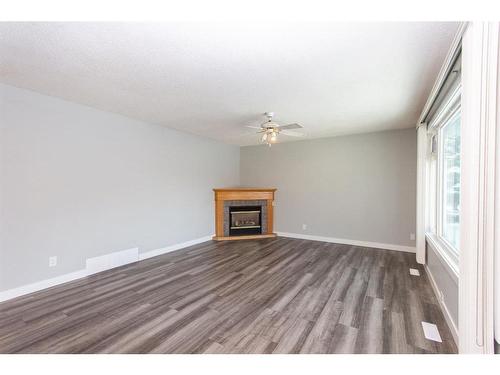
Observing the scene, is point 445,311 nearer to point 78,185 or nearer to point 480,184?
point 480,184

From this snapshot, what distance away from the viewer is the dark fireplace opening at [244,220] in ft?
18.3

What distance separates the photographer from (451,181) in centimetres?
267

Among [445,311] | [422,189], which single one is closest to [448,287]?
[445,311]

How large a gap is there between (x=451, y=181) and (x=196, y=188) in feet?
14.6

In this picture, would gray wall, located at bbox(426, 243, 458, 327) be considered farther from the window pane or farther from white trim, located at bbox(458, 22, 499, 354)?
white trim, located at bbox(458, 22, 499, 354)

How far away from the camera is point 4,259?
96.4 inches

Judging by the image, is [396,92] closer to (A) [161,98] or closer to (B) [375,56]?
(B) [375,56]

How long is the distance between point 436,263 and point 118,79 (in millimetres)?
4328

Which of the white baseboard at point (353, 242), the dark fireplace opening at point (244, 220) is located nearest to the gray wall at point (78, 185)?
the dark fireplace opening at point (244, 220)

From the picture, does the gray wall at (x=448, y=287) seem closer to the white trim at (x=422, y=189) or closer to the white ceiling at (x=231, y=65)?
the white trim at (x=422, y=189)

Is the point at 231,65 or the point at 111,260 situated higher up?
the point at 231,65

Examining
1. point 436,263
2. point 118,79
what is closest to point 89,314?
point 118,79

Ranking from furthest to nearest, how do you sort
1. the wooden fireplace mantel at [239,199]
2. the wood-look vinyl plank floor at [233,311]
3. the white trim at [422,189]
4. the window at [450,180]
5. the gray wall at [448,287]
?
the wooden fireplace mantel at [239,199] → the white trim at [422,189] → the window at [450,180] → the gray wall at [448,287] → the wood-look vinyl plank floor at [233,311]

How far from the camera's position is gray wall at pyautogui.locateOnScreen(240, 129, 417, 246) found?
172 inches
